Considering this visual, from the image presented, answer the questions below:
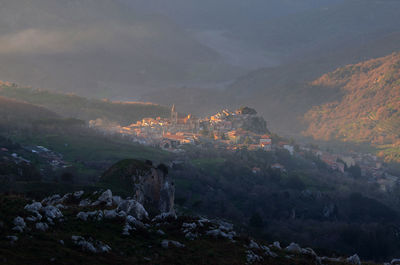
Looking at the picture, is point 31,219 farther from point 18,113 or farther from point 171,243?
point 18,113

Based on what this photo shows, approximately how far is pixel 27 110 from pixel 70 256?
124m

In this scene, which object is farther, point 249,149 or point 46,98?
point 46,98

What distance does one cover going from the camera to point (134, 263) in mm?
17422

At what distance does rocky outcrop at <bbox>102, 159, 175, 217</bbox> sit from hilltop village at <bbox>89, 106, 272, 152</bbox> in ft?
236

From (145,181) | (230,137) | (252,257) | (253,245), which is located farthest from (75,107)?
(252,257)

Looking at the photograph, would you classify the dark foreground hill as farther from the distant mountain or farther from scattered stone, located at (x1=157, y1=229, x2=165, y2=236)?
the distant mountain

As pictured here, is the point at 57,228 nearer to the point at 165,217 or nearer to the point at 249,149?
the point at 165,217

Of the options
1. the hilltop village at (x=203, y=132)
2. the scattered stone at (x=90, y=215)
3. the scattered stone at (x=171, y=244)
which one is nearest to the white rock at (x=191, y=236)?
the scattered stone at (x=171, y=244)

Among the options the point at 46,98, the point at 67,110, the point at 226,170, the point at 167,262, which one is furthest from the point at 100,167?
the point at 46,98

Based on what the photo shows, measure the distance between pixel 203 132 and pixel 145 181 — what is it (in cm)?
10319

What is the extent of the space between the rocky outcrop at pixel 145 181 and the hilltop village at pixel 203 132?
7188 centimetres

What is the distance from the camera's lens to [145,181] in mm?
41156

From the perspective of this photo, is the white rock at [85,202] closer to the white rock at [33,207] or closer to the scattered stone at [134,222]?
the scattered stone at [134,222]

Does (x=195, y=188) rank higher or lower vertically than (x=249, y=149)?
lower
